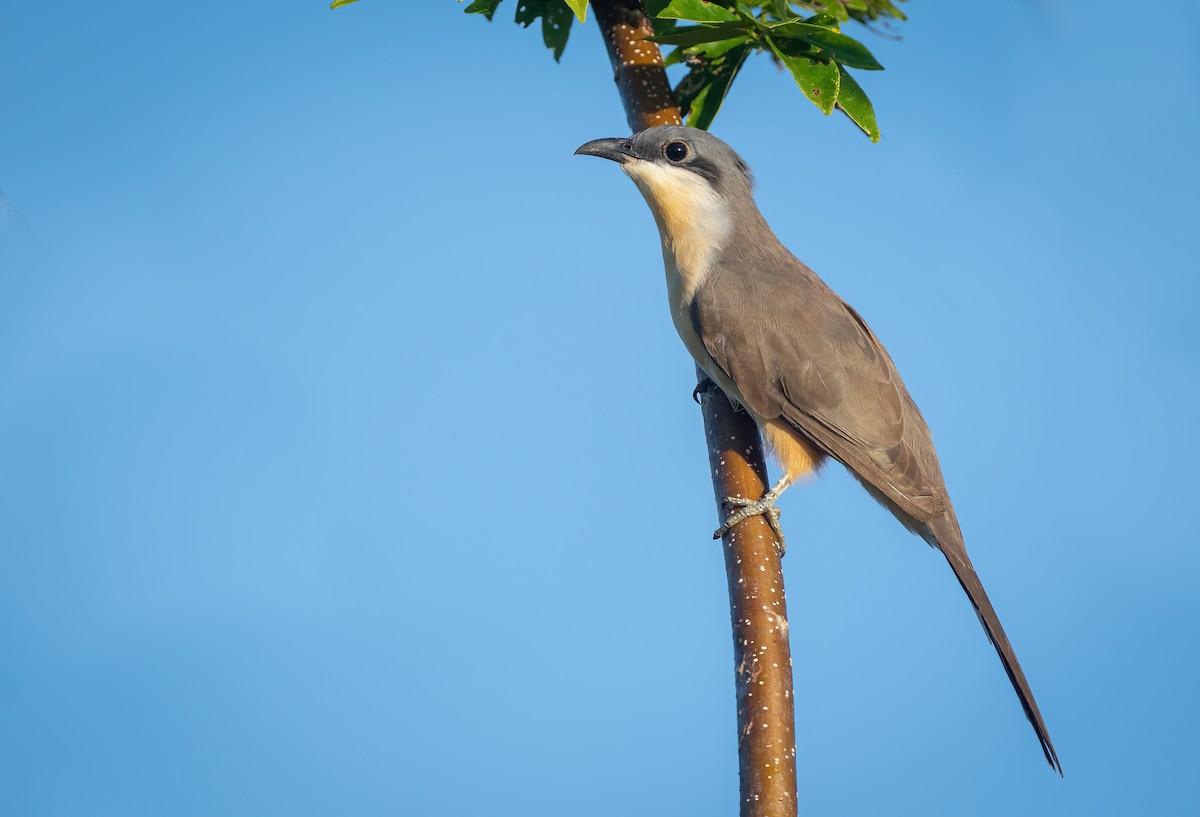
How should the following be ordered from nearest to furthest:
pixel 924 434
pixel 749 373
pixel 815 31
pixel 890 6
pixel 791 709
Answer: pixel 791 709
pixel 815 31
pixel 890 6
pixel 749 373
pixel 924 434

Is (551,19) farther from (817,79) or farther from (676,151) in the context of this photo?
(817,79)

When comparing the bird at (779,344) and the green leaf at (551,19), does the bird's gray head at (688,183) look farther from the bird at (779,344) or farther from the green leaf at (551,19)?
the green leaf at (551,19)

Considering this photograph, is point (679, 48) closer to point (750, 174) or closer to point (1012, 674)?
point (750, 174)

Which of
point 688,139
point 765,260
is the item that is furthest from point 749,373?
point 688,139

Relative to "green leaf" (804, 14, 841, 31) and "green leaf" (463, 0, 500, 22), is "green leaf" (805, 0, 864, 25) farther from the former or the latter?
"green leaf" (463, 0, 500, 22)

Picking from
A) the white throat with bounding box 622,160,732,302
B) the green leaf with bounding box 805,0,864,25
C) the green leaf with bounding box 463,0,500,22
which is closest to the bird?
the white throat with bounding box 622,160,732,302

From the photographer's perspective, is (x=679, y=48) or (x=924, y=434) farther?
(x=924, y=434)

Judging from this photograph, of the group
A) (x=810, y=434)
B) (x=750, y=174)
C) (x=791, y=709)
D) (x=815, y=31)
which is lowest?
(x=791, y=709)

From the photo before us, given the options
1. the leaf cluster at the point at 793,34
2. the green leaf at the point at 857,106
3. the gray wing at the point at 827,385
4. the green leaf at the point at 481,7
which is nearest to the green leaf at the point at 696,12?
the leaf cluster at the point at 793,34

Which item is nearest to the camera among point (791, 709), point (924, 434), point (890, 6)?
point (791, 709)

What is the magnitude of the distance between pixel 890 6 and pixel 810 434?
42.8 inches

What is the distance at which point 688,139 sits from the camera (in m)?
2.87

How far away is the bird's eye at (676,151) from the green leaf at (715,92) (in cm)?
9

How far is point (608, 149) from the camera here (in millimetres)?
2916
